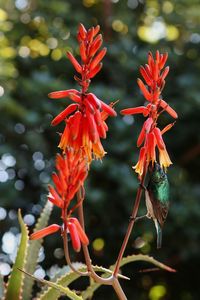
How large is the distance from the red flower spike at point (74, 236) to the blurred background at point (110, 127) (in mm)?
1569

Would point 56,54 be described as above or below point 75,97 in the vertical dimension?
above

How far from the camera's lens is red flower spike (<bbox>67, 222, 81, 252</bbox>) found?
28.7 inches

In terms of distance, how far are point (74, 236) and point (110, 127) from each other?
185 centimetres

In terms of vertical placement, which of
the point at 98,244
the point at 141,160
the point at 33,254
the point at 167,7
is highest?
the point at 167,7

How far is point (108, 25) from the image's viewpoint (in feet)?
9.29

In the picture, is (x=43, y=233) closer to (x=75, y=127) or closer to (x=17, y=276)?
(x=75, y=127)

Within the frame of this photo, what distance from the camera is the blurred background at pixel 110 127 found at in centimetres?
247

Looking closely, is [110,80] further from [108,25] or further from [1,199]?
[1,199]

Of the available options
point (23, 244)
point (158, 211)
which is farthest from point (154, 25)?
point (158, 211)

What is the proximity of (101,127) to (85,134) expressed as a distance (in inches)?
1.1

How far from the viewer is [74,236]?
2.43ft

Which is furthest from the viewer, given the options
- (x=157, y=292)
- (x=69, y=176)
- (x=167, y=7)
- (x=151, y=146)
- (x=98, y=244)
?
(x=167, y=7)

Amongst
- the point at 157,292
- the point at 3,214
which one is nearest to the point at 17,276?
the point at 3,214

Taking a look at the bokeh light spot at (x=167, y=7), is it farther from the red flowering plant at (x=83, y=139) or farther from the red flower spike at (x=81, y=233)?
the red flower spike at (x=81, y=233)
